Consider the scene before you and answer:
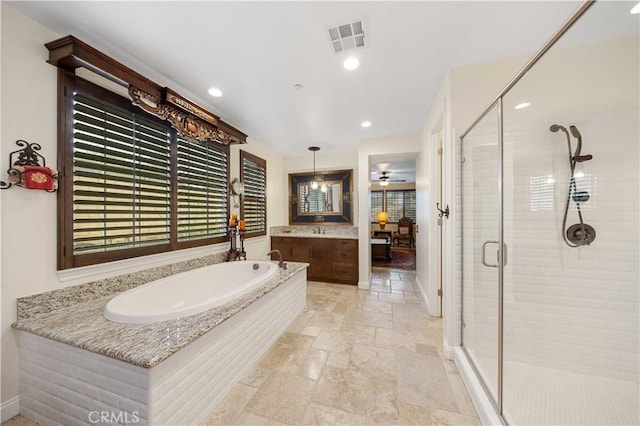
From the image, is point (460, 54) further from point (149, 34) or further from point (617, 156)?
point (149, 34)

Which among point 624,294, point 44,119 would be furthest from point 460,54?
point 44,119

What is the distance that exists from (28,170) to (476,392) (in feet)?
10.3

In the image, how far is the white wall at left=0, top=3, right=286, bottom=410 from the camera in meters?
1.34

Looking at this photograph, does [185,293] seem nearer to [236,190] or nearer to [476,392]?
[236,190]

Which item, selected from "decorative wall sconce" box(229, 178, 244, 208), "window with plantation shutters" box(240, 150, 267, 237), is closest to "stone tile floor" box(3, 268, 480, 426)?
"window with plantation shutters" box(240, 150, 267, 237)

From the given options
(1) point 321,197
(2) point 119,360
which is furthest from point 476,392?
(1) point 321,197

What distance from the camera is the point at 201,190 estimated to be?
2.80m

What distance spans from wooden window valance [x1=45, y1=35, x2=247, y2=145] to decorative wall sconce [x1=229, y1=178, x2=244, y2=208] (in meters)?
0.62

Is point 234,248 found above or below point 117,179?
below

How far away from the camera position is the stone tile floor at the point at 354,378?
1385mm

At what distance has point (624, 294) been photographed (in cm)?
156

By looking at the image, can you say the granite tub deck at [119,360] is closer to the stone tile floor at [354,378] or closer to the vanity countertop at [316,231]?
the stone tile floor at [354,378]

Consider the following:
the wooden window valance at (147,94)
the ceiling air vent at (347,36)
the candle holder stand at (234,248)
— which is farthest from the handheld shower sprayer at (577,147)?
the candle holder stand at (234,248)

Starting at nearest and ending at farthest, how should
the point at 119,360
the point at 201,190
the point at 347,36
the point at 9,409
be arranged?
1. the point at 119,360
2. the point at 9,409
3. the point at 347,36
4. the point at 201,190
